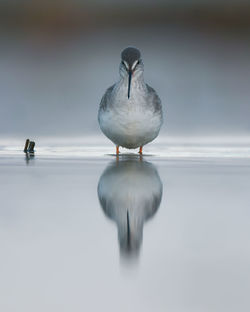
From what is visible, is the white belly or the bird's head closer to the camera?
the white belly

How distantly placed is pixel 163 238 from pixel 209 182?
73cm

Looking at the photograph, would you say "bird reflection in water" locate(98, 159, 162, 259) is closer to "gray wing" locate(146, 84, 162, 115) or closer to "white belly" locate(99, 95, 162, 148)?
"white belly" locate(99, 95, 162, 148)

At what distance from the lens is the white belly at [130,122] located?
279 cm

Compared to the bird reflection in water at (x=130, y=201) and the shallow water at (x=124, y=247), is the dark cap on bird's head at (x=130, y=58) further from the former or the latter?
the shallow water at (x=124, y=247)

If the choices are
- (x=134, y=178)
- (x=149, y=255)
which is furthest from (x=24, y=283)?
(x=134, y=178)

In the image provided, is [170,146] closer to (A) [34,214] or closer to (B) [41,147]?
(B) [41,147]

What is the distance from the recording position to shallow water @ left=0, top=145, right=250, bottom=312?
1.53 feet

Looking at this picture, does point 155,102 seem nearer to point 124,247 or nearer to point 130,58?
point 130,58

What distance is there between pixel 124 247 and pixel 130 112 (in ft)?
7.17

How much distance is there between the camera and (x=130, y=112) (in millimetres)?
2789

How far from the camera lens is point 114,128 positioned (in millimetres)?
2818

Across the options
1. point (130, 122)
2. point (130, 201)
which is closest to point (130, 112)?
point (130, 122)

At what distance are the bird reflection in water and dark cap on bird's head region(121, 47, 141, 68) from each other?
1.58 metres

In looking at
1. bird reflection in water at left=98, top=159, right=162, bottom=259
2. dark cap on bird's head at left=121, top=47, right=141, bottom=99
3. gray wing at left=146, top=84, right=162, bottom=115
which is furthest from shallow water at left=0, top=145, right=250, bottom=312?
dark cap on bird's head at left=121, top=47, right=141, bottom=99
